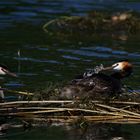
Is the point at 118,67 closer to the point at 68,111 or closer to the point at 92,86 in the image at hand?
the point at 92,86

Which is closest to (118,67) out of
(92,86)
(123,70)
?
(123,70)

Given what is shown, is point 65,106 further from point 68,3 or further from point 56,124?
point 68,3

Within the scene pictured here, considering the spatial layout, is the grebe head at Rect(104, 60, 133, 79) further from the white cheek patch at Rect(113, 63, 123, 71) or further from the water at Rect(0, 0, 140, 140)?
the water at Rect(0, 0, 140, 140)

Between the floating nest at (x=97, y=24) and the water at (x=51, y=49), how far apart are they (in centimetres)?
61

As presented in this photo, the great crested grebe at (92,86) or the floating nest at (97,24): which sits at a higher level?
the floating nest at (97,24)

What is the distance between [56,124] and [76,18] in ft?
34.6

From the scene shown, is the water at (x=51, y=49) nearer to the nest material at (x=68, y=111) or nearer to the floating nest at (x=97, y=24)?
the nest material at (x=68, y=111)

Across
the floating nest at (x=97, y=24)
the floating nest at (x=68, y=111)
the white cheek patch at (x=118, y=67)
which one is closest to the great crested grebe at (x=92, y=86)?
the floating nest at (x=68, y=111)

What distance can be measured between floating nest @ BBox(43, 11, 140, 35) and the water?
610 mm

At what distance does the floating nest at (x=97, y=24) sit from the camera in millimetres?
22016

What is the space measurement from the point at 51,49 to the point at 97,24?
3586 mm

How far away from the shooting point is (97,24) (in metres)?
22.2

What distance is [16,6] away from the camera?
2525 cm

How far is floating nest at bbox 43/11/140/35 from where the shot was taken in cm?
2202
